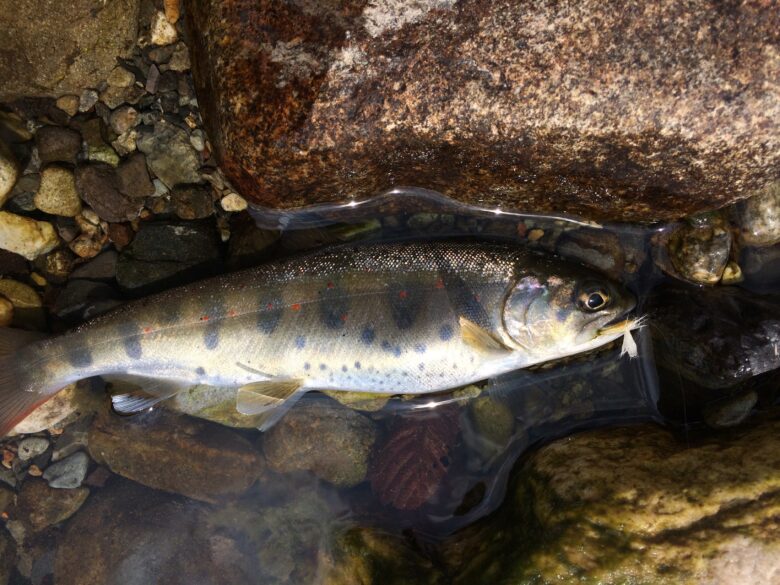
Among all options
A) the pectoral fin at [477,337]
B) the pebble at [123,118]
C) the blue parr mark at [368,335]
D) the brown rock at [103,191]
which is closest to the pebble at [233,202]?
the brown rock at [103,191]

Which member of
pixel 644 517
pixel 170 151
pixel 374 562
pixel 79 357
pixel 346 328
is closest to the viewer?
pixel 644 517

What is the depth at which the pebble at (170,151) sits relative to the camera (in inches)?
165

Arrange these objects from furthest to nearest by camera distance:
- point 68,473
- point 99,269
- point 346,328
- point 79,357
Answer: point 68,473, point 99,269, point 79,357, point 346,328

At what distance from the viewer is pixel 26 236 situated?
4.18 meters

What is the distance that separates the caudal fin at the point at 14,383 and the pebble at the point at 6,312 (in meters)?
0.31

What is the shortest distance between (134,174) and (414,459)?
3.05 metres

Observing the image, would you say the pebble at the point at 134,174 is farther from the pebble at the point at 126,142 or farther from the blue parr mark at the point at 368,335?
the blue parr mark at the point at 368,335

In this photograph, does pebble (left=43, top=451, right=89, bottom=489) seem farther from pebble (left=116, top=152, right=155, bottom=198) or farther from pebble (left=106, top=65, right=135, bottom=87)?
pebble (left=106, top=65, right=135, bottom=87)

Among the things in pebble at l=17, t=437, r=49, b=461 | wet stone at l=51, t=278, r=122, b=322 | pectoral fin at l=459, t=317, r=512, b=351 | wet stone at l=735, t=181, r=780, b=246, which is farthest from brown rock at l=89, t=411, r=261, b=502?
wet stone at l=735, t=181, r=780, b=246

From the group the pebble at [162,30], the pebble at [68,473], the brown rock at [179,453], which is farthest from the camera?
the pebble at [68,473]

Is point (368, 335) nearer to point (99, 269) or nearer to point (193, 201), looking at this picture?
point (193, 201)

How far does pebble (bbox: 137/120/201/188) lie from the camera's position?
420cm

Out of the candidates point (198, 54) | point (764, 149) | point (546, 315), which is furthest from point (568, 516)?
point (198, 54)

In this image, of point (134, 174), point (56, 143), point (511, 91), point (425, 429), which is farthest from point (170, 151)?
point (425, 429)
